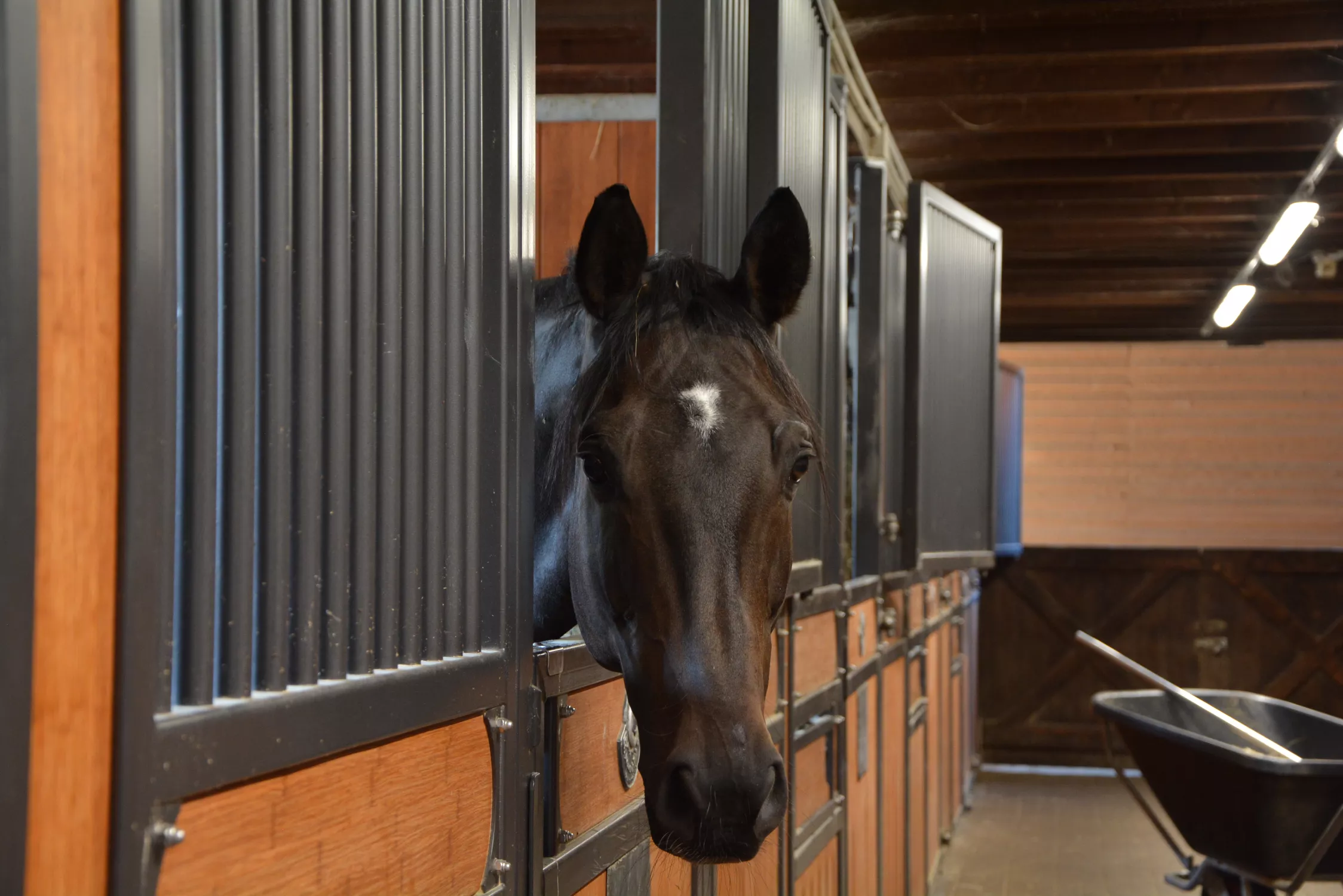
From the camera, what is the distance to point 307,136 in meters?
0.97

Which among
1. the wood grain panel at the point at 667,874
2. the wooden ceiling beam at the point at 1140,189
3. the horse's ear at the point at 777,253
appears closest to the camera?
the horse's ear at the point at 777,253

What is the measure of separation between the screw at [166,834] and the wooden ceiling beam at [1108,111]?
5111mm

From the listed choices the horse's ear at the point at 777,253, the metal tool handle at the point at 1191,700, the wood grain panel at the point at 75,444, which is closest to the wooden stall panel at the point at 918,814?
the metal tool handle at the point at 1191,700

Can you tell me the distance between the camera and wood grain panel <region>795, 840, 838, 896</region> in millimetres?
2932

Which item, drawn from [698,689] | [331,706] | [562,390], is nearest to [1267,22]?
[562,390]

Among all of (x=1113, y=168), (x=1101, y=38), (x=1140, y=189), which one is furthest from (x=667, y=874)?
(x=1140, y=189)

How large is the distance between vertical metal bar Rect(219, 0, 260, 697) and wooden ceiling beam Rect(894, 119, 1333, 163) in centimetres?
537


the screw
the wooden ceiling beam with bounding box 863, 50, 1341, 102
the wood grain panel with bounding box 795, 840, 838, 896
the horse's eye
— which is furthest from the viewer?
the wooden ceiling beam with bounding box 863, 50, 1341, 102

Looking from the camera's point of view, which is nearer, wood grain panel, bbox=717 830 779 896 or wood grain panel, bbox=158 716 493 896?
wood grain panel, bbox=158 716 493 896

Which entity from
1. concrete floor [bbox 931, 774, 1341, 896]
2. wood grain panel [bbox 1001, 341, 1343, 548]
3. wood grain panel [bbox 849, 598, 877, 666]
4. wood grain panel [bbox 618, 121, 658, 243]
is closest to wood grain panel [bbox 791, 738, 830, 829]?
wood grain panel [bbox 849, 598, 877, 666]

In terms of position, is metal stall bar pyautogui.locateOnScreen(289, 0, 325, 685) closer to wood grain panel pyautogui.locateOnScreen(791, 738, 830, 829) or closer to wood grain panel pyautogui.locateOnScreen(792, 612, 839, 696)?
wood grain panel pyautogui.locateOnScreen(792, 612, 839, 696)

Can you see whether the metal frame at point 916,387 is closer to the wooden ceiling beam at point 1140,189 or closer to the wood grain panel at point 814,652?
the wood grain panel at point 814,652

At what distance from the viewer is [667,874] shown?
1.96 metres

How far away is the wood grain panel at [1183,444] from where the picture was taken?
37.0 ft
